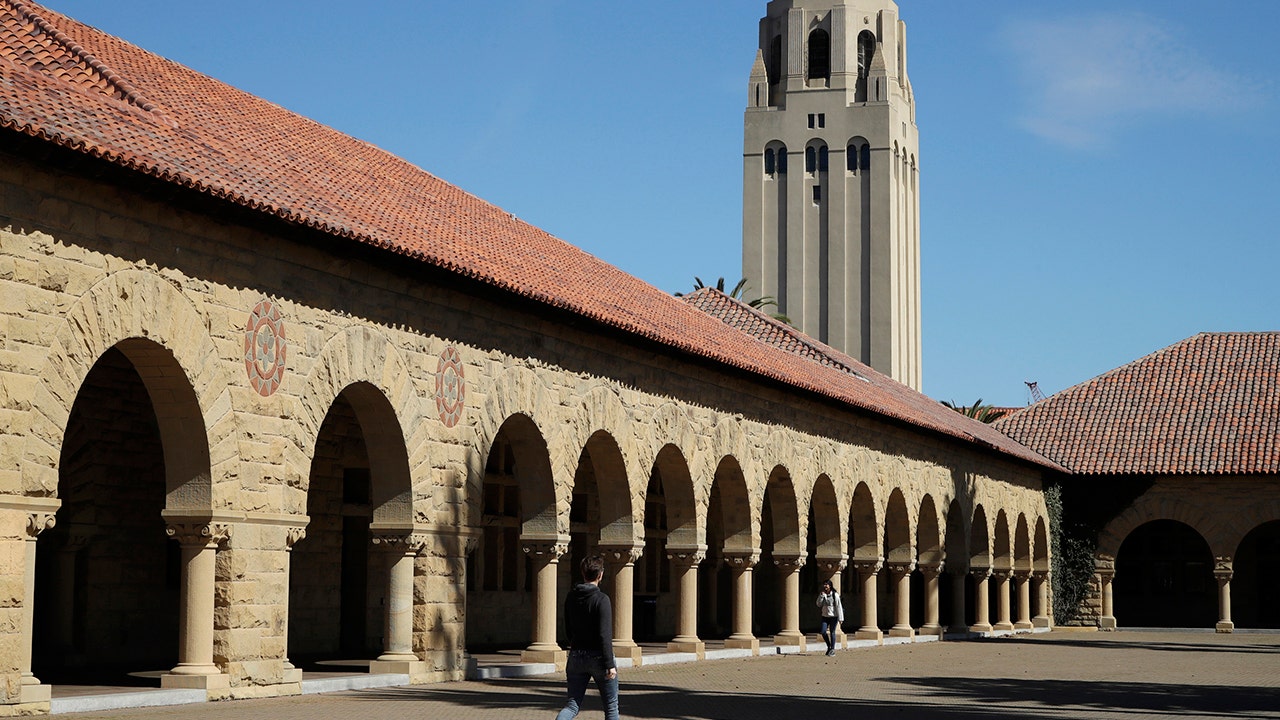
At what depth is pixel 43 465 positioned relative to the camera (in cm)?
1232

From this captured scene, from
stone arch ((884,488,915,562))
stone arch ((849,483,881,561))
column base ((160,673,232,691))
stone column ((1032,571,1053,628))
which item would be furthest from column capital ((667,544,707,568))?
stone column ((1032,571,1053,628))

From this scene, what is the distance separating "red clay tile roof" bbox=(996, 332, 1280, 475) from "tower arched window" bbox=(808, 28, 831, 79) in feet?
140

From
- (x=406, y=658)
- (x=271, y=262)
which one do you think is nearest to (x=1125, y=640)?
(x=406, y=658)

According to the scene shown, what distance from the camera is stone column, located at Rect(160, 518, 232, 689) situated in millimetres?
13984

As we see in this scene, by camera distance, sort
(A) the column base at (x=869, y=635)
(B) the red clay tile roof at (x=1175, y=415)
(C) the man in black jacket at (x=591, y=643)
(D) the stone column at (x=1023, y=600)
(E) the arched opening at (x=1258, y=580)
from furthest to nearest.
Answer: (E) the arched opening at (x=1258, y=580) < (B) the red clay tile roof at (x=1175, y=415) < (D) the stone column at (x=1023, y=600) < (A) the column base at (x=869, y=635) < (C) the man in black jacket at (x=591, y=643)

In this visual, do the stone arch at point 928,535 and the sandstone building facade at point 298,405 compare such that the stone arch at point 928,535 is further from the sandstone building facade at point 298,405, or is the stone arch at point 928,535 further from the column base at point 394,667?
the column base at point 394,667

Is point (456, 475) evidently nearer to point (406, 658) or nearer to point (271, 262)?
point (406, 658)

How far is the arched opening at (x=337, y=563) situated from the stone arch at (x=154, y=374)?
5312 mm

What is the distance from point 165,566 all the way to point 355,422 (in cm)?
372

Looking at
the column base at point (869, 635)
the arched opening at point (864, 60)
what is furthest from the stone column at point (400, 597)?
the arched opening at point (864, 60)

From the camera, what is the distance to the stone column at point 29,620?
12.0 m

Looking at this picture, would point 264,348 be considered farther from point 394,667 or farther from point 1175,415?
point 1175,415

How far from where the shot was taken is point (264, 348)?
1485cm

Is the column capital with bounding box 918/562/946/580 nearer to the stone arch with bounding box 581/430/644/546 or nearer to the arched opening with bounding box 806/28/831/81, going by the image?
the stone arch with bounding box 581/430/644/546
